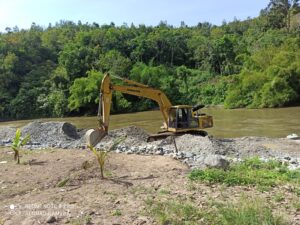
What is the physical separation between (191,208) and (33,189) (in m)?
3.48

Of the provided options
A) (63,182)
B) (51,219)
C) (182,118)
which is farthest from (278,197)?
(182,118)

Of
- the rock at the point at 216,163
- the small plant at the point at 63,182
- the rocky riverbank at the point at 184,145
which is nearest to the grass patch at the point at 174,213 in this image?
the small plant at the point at 63,182

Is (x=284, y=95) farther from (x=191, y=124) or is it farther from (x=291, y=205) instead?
(x=291, y=205)

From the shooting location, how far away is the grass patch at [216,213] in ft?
18.1

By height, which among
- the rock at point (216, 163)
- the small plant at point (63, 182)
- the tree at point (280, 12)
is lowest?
the small plant at point (63, 182)

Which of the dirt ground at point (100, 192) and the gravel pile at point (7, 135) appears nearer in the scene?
the dirt ground at point (100, 192)

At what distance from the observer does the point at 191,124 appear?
16.7 m

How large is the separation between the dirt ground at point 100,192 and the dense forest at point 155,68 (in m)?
37.0

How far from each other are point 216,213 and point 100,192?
95.3 inches

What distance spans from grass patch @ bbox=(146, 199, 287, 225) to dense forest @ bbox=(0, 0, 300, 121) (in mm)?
39203

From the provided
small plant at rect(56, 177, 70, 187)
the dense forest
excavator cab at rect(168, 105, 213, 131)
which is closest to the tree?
the dense forest

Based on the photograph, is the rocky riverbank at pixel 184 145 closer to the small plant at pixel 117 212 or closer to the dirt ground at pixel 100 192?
the dirt ground at pixel 100 192

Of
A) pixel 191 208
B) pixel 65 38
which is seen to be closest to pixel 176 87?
pixel 65 38

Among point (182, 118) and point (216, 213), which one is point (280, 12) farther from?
point (216, 213)
